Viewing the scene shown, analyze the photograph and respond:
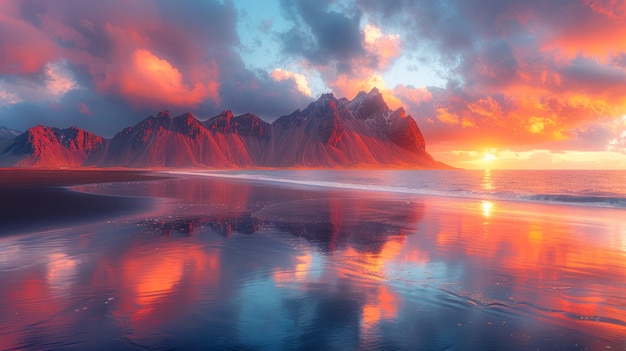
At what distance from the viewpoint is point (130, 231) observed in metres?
16.1

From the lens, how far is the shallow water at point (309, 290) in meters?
5.96

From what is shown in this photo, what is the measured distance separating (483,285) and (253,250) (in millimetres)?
7215

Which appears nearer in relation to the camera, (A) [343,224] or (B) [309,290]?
(B) [309,290]

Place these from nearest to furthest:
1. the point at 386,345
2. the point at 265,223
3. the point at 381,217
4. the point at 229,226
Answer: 1. the point at 386,345
2. the point at 229,226
3. the point at 265,223
4. the point at 381,217

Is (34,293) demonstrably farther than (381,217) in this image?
No

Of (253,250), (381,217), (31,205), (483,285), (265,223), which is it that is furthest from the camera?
(31,205)

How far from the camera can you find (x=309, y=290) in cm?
845

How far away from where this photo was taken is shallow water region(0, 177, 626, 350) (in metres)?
5.96

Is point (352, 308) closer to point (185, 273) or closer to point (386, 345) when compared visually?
point (386, 345)

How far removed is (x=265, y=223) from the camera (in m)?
19.0

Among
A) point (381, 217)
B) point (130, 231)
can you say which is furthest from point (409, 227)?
point (130, 231)

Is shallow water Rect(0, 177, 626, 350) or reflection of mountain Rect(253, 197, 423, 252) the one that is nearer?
shallow water Rect(0, 177, 626, 350)

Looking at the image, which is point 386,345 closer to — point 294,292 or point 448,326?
point 448,326

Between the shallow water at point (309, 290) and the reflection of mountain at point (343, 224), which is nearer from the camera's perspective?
the shallow water at point (309, 290)
